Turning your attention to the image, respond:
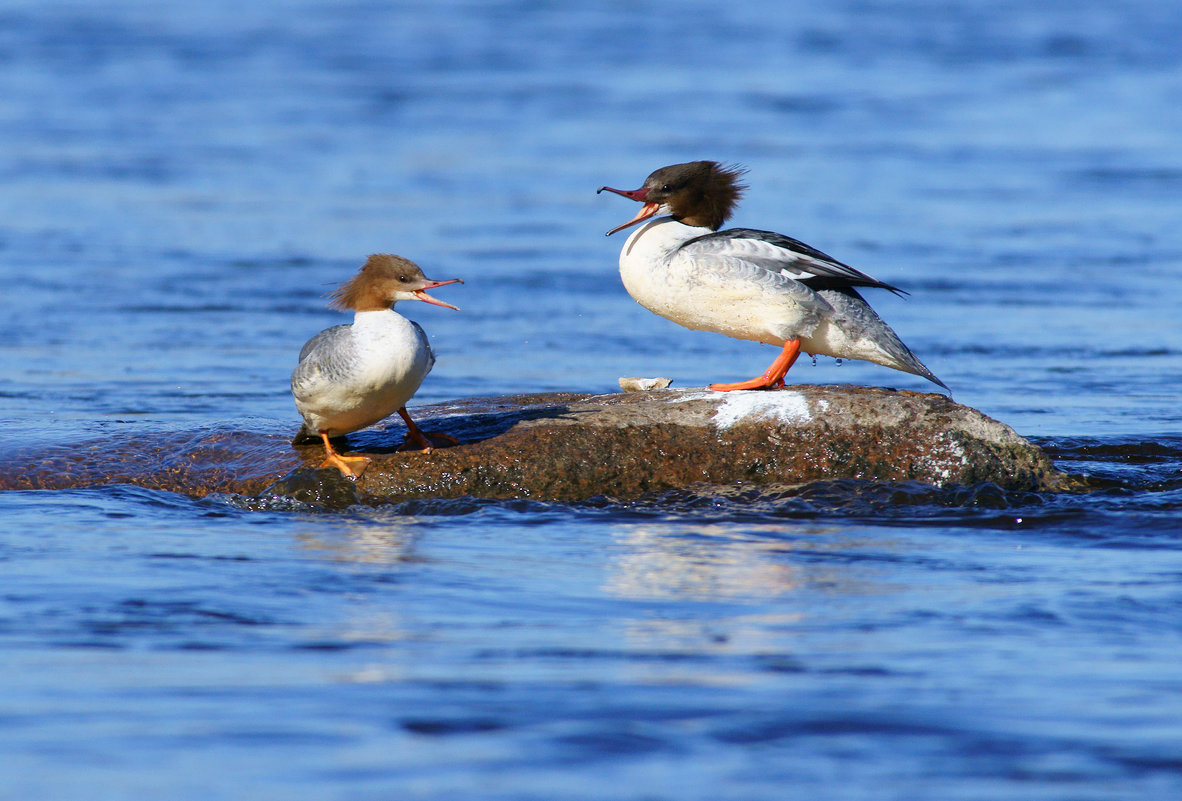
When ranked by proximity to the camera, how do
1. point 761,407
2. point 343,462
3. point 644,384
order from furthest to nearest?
point 644,384 → point 761,407 → point 343,462

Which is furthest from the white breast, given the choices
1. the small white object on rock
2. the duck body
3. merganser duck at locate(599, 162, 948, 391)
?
the duck body

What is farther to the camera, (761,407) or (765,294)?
(765,294)

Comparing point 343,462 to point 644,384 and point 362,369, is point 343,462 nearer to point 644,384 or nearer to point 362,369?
point 362,369

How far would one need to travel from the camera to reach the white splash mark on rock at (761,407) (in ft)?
19.6

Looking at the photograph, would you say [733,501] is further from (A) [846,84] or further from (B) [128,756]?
(A) [846,84]

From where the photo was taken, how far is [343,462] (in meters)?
5.68

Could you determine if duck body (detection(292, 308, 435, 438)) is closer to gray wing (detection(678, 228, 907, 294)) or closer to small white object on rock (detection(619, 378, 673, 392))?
small white object on rock (detection(619, 378, 673, 392))

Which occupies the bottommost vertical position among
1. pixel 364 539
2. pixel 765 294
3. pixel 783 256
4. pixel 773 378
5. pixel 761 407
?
pixel 364 539

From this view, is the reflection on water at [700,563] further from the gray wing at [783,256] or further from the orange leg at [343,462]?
the gray wing at [783,256]

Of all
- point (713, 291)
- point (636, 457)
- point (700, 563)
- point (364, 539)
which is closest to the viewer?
point (700, 563)

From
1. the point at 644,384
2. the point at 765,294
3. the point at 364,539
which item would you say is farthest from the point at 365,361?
the point at 765,294

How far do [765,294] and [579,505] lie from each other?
1.24 metres

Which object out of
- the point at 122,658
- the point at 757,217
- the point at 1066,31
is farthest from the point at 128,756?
the point at 1066,31

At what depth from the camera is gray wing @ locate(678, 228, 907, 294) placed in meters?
6.21
